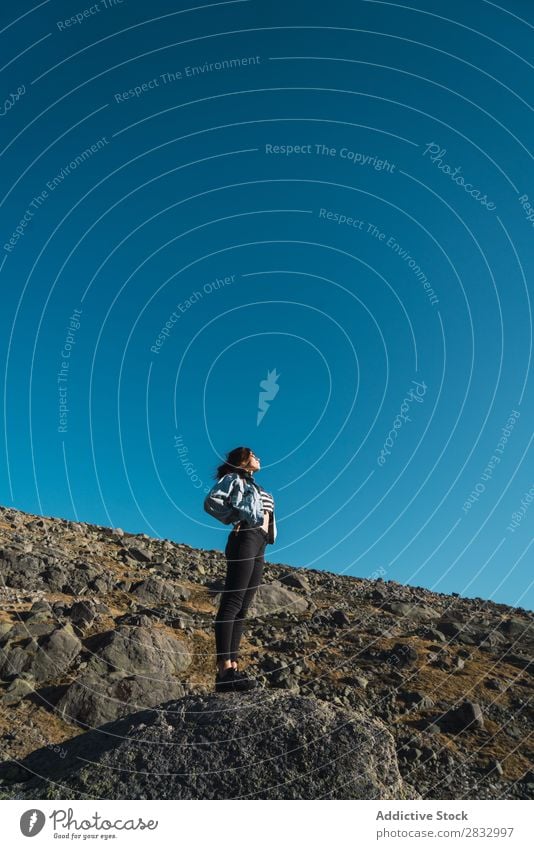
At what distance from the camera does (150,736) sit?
7.01 metres

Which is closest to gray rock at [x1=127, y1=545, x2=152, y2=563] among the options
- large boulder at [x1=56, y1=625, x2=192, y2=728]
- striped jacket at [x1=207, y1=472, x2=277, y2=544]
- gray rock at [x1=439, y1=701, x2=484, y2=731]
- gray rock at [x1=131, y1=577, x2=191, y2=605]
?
gray rock at [x1=131, y1=577, x2=191, y2=605]

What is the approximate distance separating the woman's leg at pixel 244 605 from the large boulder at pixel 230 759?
3.86ft

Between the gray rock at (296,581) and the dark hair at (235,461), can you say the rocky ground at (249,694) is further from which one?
the dark hair at (235,461)

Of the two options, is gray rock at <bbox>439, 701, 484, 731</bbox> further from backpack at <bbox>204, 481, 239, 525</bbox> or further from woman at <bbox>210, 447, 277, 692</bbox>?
backpack at <bbox>204, 481, 239, 525</bbox>

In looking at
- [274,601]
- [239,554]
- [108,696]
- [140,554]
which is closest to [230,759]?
[239,554]

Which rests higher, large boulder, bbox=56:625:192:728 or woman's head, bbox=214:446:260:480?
woman's head, bbox=214:446:260:480

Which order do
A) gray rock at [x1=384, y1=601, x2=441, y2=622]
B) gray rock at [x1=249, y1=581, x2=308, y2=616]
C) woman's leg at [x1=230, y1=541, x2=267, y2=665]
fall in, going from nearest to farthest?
1. woman's leg at [x1=230, y1=541, x2=267, y2=665]
2. gray rock at [x1=249, y1=581, x2=308, y2=616]
3. gray rock at [x1=384, y1=601, x2=441, y2=622]

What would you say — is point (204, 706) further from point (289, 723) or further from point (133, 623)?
point (133, 623)

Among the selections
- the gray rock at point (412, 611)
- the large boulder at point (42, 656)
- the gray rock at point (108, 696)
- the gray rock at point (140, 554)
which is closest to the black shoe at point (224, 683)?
the gray rock at point (108, 696)

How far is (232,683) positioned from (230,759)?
5.43 feet

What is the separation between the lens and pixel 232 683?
8188 millimetres

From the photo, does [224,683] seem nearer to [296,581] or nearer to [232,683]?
[232,683]

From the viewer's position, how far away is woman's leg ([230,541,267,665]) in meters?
8.72

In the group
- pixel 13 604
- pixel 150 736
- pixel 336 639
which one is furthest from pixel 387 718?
pixel 13 604
